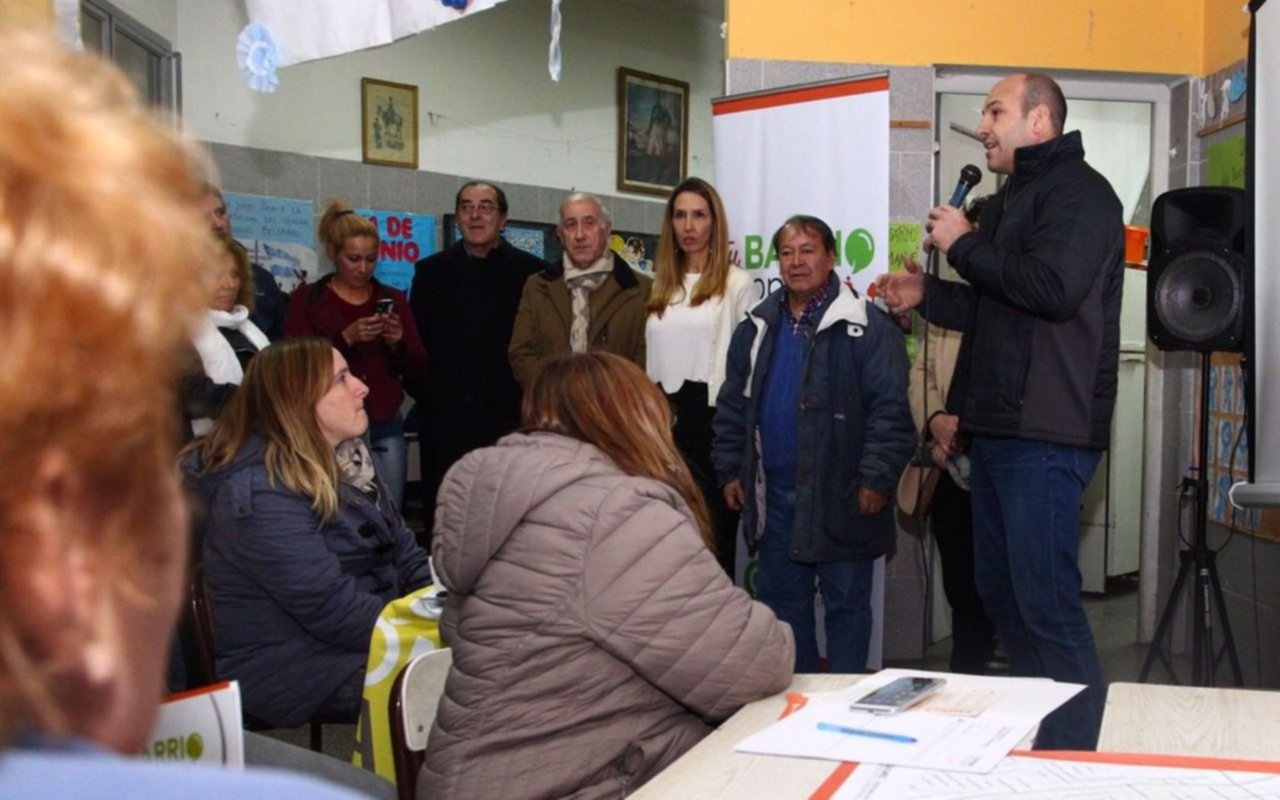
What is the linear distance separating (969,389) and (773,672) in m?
1.62

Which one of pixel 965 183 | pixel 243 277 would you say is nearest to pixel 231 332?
pixel 243 277

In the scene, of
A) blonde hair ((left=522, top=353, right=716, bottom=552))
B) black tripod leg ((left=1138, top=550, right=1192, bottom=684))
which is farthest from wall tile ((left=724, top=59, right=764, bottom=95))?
blonde hair ((left=522, top=353, right=716, bottom=552))

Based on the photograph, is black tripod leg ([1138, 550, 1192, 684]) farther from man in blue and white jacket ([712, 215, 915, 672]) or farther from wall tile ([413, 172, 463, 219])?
wall tile ([413, 172, 463, 219])

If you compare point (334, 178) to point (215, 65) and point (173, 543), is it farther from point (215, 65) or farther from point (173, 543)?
point (173, 543)

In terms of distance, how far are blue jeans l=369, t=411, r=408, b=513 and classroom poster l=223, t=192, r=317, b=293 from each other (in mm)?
1585

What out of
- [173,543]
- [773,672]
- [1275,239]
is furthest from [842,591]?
[173,543]

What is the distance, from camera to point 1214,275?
3877 millimetres

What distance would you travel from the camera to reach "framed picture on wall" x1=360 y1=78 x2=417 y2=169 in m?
6.69

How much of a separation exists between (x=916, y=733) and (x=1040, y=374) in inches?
68.1

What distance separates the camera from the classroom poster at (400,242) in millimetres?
6719

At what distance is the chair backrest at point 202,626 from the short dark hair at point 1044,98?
7.40ft

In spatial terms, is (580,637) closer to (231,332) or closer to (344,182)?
(231,332)

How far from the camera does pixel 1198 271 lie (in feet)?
12.9

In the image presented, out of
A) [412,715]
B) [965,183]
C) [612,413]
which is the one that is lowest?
[412,715]
